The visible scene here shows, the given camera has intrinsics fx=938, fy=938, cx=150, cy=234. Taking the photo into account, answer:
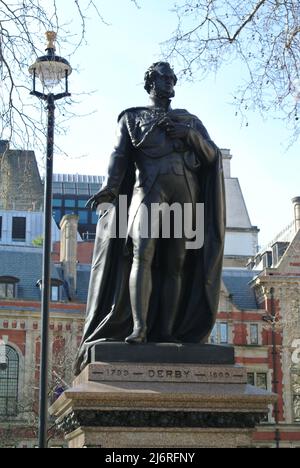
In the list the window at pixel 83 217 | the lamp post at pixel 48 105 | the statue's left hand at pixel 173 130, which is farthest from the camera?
the window at pixel 83 217

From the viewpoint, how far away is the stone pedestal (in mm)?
7496

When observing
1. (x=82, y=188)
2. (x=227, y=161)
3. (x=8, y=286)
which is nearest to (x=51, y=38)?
(x=8, y=286)

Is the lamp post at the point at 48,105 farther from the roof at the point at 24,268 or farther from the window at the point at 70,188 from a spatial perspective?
the window at the point at 70,188

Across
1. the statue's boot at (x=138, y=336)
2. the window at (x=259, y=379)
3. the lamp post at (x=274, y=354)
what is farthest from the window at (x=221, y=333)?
the statue's boot at (x=138, y=336)

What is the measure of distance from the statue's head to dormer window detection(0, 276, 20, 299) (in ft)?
124

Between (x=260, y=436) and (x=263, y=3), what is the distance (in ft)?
120

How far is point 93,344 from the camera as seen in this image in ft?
26.3

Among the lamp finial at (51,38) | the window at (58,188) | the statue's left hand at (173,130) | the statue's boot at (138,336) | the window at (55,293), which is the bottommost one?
the statue's boot at (138,336)

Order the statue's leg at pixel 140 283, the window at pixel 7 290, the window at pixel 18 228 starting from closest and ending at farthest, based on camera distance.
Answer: the statue's leg at pixel 140 283 → the window at pixel 7 290 → the window at pixel 18 228

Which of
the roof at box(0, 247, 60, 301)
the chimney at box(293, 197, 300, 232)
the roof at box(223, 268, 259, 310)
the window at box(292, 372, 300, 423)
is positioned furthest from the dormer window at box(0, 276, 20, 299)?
the chimney at box(293, 197, 300, 232)

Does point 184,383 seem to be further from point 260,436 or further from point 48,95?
point 260,436

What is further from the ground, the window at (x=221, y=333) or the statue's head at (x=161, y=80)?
the statue's head at (x=161, y=80)

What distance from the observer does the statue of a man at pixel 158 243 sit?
8328 millimetres

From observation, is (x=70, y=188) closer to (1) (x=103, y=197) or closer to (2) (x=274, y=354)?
(2) (x=274, y=354)
